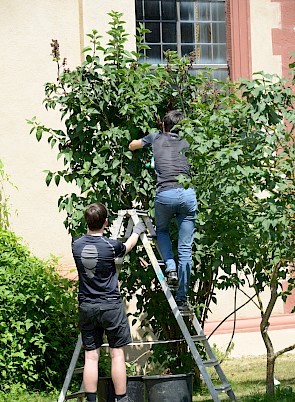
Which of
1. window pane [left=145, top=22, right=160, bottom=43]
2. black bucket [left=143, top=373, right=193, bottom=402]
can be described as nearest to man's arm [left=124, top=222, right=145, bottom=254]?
black bucket [left=143, top=373, right=193, bottom=402]

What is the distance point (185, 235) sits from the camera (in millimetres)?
7738

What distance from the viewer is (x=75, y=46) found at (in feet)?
35.1

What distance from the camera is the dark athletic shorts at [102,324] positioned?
717 centimetres

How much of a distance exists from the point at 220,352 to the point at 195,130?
14.3 feet

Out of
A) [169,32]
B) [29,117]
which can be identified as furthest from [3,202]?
[169,32]

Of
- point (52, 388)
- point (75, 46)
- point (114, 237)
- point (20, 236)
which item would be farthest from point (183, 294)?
point (75, 46)

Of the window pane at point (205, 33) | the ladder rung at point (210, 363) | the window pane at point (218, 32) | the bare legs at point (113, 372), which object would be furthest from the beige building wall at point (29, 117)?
the bare legs at point (113, 372)

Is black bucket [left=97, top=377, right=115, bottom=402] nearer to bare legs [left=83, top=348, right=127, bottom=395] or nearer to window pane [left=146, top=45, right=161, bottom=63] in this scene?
bare legs [left=83, top=348, right=127, bottom=395]

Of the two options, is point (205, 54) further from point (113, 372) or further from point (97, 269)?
point (113, 372)

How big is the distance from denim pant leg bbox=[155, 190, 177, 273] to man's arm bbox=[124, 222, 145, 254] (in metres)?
0.17

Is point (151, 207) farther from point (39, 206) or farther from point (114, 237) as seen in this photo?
point (39, 206)

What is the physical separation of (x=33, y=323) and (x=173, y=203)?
2220 millimetres

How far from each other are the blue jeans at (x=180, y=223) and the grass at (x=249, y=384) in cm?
138

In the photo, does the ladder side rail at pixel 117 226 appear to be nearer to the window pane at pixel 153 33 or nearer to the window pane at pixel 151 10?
the window pane at pixel 153 33
